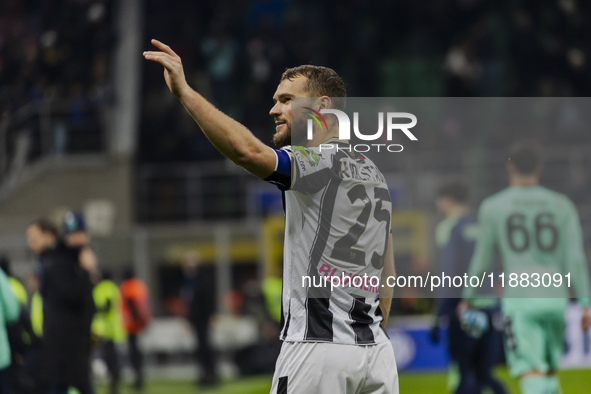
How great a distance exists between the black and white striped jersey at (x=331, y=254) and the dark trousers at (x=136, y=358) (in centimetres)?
995

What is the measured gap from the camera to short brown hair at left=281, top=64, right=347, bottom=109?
3521mm

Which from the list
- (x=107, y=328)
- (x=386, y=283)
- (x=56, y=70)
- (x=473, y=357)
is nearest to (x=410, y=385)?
(x=473, y=357)

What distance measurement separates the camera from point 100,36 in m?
19.4

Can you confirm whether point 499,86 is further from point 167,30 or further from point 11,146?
point 11,146

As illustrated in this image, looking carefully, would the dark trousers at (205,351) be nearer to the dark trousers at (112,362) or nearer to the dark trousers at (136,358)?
the dark trousers at (136,358)

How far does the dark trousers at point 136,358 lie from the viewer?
12953 mm

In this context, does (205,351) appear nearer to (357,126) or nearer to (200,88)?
(200,88)

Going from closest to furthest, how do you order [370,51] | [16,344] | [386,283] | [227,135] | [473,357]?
[227,135] < [386,283] < [16,344] < [473,357] < [370,51]

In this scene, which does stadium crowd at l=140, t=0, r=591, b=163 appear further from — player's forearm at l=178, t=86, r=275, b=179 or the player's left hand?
player's forearm at l=178, t=86, r=275, b=179

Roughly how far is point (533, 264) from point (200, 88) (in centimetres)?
1346

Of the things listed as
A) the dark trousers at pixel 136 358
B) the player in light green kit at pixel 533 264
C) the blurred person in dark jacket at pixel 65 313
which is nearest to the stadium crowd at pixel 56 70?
the dark trousers at pixel 136 358

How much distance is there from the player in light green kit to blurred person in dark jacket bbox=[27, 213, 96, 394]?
10.2 feet

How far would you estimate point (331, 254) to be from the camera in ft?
11.3

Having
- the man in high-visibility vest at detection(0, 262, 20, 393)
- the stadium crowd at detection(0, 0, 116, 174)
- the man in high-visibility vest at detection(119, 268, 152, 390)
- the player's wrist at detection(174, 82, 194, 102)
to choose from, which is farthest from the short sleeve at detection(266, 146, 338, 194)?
the stadium crowd at detection(0, 0, 116, 174)
